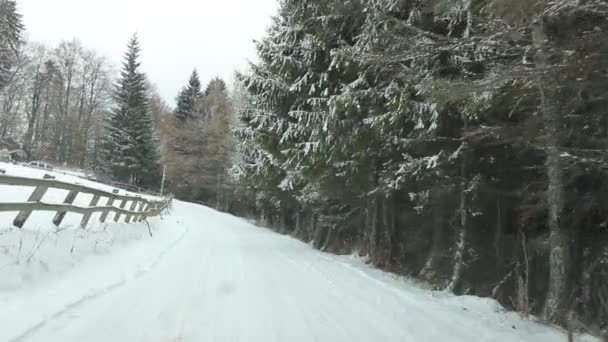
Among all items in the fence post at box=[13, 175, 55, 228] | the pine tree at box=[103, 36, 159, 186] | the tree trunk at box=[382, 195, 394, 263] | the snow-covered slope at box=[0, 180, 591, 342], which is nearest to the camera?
the snow-covered slope at box=[0, 180, 591, 342]

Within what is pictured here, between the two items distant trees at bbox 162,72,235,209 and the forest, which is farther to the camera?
distant trees at bbox 162,72,235,209

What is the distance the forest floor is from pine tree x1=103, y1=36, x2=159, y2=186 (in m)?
43.3

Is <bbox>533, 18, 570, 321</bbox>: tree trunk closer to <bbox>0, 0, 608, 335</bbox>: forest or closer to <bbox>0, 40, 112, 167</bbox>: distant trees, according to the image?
<bbox>0, 0, 608, 335</bbox>: forest

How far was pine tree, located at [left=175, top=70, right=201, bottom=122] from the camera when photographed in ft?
217

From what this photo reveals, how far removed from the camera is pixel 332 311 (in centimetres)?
568

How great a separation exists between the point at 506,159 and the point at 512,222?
1.83 m

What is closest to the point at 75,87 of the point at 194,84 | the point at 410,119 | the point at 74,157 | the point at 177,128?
the point at 74,157

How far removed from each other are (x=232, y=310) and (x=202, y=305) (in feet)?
1.33

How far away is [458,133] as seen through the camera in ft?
30.4

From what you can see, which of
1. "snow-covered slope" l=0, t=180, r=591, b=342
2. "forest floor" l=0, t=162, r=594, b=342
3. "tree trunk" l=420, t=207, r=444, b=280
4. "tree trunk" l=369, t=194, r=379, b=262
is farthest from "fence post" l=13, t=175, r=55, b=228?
"tree trunk" l=369, t=194, r=379, b=262

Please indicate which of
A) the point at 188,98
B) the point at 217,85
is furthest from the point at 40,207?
the point at 188,98

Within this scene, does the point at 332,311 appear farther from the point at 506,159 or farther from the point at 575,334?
the point at 506,159

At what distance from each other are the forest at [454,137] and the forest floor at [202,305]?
128 cm

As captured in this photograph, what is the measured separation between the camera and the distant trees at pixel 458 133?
18.5 feet
